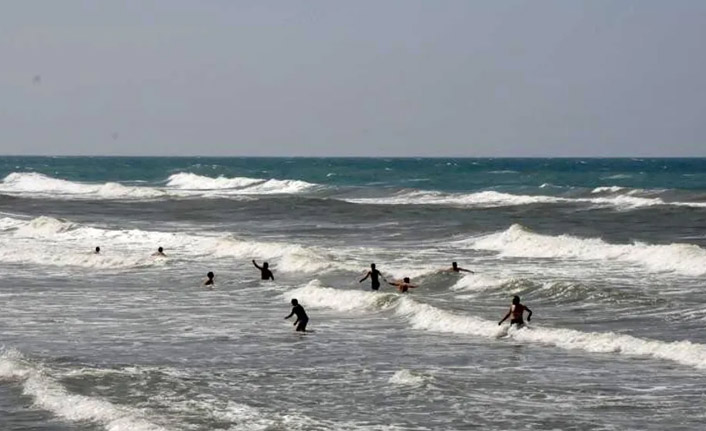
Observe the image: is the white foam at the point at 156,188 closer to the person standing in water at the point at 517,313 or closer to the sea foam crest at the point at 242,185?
the sea foam crest at the point at 242,185

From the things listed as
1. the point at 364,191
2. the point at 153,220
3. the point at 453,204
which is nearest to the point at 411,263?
the point at 153,220

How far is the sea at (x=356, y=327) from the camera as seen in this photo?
61.8 ft

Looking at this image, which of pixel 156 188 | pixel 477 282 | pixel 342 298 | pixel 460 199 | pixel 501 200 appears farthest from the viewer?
pixel 156 188

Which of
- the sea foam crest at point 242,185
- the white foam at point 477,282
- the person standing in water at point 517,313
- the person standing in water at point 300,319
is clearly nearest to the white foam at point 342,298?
the white foam at point 477,282

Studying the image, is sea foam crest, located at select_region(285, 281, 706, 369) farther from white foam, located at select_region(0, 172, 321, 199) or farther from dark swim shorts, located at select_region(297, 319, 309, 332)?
white foam, located at select_region(0, 172, 321, 199)

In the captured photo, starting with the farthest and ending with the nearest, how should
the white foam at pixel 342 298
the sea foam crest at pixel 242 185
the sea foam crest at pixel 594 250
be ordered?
1. the sea foam crest at pixel 242 185
2. the sea foam crest at pixel 594 250
3. the white foam at pixel 342 298

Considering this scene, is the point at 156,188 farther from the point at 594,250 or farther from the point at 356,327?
the point at 356,327

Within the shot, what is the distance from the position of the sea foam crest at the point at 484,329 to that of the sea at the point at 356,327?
0.19 ft

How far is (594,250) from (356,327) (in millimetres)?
18663

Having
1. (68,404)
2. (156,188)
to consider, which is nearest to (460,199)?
(156,188)

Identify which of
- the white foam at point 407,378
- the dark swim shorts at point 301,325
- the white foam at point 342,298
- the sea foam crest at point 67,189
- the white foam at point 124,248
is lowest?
the sea foam crest at point 67,189

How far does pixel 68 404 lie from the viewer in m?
19.1

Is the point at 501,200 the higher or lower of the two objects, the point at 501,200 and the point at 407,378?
the lower

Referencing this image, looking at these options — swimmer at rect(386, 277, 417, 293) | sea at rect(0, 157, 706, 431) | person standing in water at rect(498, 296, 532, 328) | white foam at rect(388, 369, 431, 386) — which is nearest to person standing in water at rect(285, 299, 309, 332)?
sea at rect(0, 157, 706, 431)
